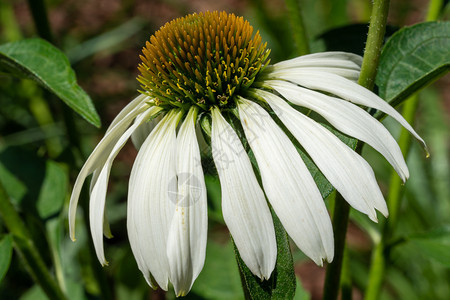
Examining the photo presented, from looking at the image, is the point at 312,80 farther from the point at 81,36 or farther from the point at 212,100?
the point at 81,36

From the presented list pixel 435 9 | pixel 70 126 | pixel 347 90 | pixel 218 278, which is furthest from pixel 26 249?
pixel 435 9

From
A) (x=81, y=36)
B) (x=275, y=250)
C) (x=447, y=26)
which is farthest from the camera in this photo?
(x=81, y=36)

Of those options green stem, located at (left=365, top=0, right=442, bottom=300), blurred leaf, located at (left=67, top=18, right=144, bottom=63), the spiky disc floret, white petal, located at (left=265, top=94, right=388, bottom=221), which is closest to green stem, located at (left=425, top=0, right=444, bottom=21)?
green stem, located at (left=365, top=0, right=442, bottom=300)

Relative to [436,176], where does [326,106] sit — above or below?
above

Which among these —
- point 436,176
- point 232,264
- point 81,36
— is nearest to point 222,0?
point 81,36

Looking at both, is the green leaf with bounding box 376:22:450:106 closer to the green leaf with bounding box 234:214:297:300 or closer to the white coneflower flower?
the white coneflower flower
